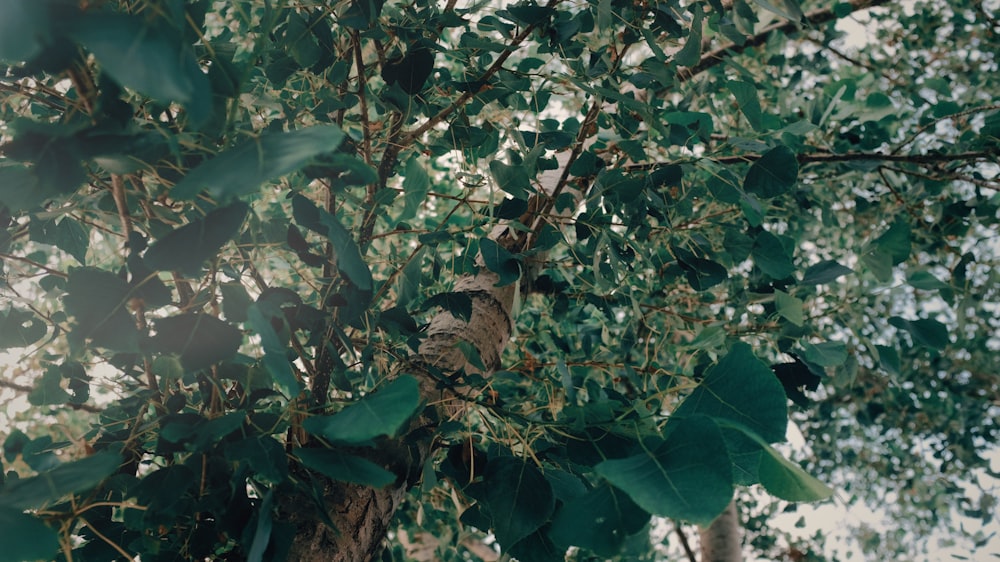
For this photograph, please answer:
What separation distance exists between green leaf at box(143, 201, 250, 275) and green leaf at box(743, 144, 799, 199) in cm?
92

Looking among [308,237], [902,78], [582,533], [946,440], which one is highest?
[582,533]

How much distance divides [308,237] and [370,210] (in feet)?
1.31

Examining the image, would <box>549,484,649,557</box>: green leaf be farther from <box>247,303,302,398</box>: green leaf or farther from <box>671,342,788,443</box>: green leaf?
<box>247,303,302,398</box>: green leaf

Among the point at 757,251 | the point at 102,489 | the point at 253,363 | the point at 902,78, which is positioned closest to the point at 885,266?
the point at 757,251

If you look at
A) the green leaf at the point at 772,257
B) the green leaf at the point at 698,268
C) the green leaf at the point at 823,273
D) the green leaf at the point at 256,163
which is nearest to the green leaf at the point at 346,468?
the green leaf at the point at 256,163

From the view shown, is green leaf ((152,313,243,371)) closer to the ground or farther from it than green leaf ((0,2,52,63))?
closer to the ground

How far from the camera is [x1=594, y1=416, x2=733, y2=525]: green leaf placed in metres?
0.57

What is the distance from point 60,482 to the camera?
24.5 inches

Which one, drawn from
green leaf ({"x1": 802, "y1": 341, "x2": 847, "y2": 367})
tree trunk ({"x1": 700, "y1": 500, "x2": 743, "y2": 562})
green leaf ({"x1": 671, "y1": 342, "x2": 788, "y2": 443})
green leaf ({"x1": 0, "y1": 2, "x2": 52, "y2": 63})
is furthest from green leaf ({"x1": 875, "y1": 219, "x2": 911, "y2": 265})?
tree trunk ({"x1": 700, "y1": 500, "x2": 743, "y2": 562})

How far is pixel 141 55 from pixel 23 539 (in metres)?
0.47

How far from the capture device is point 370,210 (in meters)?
1.12

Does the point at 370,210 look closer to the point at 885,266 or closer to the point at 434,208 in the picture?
the point at 885,266

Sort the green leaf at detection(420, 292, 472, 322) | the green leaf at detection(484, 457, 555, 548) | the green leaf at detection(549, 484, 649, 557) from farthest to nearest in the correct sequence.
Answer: the green leaf at detection(420, 292, 472, 322)
the green leaf at detection(484, 457, 555, 548)
the green leaf at detection(549, 484, 649, 557)

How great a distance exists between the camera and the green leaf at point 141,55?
46cm
